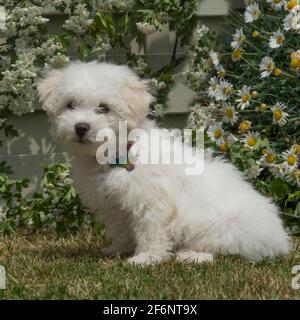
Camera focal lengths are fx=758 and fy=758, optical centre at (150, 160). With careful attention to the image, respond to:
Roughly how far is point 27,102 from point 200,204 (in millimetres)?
1919

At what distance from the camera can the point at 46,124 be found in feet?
20.6

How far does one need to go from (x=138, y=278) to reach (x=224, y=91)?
6.05 feet

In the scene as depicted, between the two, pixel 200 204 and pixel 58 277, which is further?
pixel 200 204

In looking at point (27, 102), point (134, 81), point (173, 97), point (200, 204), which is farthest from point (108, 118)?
point (173, 97)

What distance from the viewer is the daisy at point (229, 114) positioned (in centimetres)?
521

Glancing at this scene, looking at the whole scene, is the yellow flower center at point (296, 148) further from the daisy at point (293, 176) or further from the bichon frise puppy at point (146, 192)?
the bichon frise puppy at point (146, 192)

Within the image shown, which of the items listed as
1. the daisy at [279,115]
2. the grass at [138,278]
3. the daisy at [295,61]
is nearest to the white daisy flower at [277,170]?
the daisy at [279,115]

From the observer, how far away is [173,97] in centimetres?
625

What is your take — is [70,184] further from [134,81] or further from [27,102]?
[134,81]

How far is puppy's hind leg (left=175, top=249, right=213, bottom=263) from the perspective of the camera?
4.32 m
